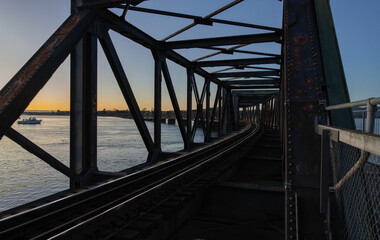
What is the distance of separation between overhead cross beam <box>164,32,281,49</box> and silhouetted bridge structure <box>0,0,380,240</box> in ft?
0.68

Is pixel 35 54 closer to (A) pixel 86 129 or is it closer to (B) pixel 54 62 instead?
(B) pixel 54 62

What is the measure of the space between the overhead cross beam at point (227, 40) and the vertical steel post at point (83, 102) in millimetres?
4628

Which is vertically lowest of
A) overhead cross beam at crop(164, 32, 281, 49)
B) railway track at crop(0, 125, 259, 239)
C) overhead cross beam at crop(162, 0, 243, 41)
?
railway track at crop(0, 125, 259, 239)

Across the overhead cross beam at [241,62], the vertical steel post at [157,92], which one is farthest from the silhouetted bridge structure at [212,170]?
the overhead cross beam at [241,62]

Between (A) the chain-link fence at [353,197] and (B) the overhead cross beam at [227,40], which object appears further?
(B) the overhead cross beam at [227,40]

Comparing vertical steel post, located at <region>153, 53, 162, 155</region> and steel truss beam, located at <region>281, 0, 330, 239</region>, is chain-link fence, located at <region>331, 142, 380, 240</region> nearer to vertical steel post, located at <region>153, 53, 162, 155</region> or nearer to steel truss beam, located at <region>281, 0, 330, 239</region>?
steel truss beam, located at <region>281, 0, 330, 239</region>

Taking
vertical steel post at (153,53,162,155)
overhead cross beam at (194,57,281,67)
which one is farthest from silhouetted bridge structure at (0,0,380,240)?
overhead cross beam at (194,57,281,67)

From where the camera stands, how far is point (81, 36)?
699 cm

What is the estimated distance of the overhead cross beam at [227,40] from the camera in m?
10.8

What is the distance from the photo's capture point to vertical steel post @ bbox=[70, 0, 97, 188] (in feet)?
24.3

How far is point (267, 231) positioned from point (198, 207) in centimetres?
171

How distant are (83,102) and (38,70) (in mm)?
1759

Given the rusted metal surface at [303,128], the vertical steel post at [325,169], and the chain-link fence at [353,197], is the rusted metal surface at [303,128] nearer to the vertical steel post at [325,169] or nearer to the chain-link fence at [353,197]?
the chain-link fence at [353,197]

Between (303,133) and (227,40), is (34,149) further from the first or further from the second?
(227,40)
